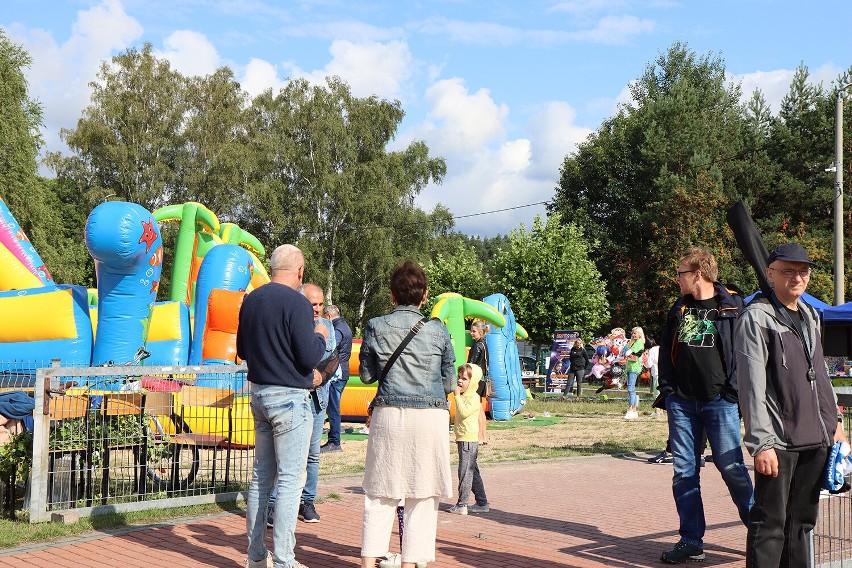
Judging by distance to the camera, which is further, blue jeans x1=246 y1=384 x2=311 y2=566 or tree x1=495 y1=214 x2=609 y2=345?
tree x1=495 y1=214 x2=609 y2=345

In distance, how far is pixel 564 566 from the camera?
6.28 m

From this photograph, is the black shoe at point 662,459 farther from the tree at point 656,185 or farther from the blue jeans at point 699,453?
the tree at point 656,185

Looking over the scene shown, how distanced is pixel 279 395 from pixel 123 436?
2892mm

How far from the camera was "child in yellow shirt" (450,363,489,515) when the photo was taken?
323 inches

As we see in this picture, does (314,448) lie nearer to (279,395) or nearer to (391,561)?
(391,561)

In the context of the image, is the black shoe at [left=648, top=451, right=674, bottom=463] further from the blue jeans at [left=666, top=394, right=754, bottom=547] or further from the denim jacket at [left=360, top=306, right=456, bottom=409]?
the denim jacket at [left=360, top=306, right=456, bottom=409]

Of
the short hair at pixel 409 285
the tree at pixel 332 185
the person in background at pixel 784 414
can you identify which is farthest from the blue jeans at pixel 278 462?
the tree at pixel 332 185

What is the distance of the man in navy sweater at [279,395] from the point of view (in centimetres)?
576

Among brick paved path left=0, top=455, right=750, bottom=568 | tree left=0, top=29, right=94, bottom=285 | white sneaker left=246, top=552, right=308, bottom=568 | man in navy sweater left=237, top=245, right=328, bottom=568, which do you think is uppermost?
tree left=0, top=29, right=94, bottom=285

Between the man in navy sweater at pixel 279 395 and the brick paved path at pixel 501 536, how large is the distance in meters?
0.60

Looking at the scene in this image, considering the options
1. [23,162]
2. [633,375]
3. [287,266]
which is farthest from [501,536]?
[23,162]

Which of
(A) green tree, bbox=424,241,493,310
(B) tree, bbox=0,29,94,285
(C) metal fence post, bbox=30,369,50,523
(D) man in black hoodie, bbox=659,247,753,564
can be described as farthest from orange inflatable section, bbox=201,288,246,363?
(A) green tree, bbox=424,241,493,310

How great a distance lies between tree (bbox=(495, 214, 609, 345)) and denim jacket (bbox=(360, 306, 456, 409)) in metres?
32.4

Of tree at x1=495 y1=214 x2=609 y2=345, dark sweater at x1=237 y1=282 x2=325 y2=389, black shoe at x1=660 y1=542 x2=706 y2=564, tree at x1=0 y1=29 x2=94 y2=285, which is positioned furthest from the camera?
tree at x1=495 y1=214 x2=609 y2=345
